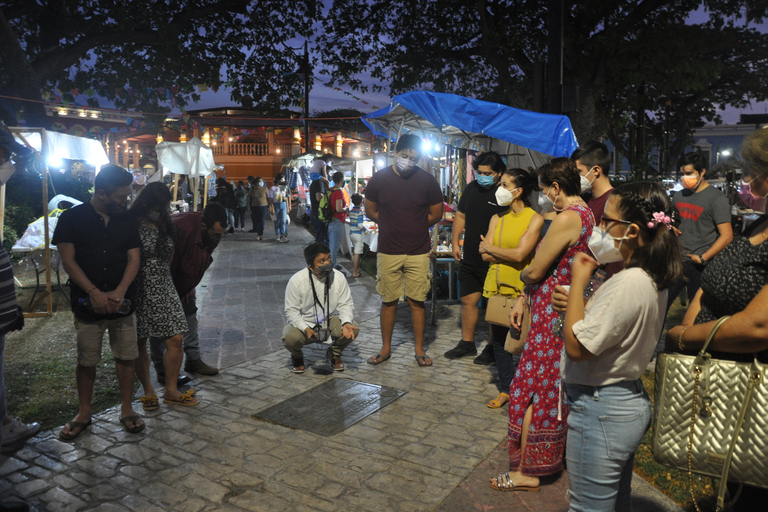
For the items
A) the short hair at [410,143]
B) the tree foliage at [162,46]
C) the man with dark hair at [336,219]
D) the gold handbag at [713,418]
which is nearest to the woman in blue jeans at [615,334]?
the gold handbag at [713,418]

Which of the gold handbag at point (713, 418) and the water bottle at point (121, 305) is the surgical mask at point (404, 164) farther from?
the gold handbag at point (713, 418)

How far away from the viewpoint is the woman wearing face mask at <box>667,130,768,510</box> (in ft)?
6.40

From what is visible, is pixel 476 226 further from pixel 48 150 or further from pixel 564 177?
pixel 48 150

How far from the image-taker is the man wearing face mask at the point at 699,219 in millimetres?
5504

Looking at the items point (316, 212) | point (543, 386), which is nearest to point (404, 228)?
point (543, 386)

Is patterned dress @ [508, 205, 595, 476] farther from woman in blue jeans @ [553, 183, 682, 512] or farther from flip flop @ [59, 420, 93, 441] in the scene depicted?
flip flop @ [59, 420, 93, 441]

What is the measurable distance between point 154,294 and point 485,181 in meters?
3.14

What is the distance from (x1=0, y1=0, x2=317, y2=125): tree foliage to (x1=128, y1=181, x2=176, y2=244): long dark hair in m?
11.4

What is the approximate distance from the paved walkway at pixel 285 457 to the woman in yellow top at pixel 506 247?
41cm

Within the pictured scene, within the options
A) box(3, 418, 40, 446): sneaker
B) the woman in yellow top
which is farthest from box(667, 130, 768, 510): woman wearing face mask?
box(3, 418, 40, 446): sneaker

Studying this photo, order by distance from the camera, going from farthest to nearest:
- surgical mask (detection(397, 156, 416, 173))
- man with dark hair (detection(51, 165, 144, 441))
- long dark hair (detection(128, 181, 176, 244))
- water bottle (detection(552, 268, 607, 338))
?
surgical mask (detection(397, 156, 416, 173)) < long dark hair (detection(128, 181, 176, 244)) < man with dark hair (detection(51, 165, 144, 441)) < water bottle (detection(552, 268, 607, 338))

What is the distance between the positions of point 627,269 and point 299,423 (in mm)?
2991

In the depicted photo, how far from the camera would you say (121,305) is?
405cm

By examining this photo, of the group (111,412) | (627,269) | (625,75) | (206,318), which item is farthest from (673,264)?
(625,75)
